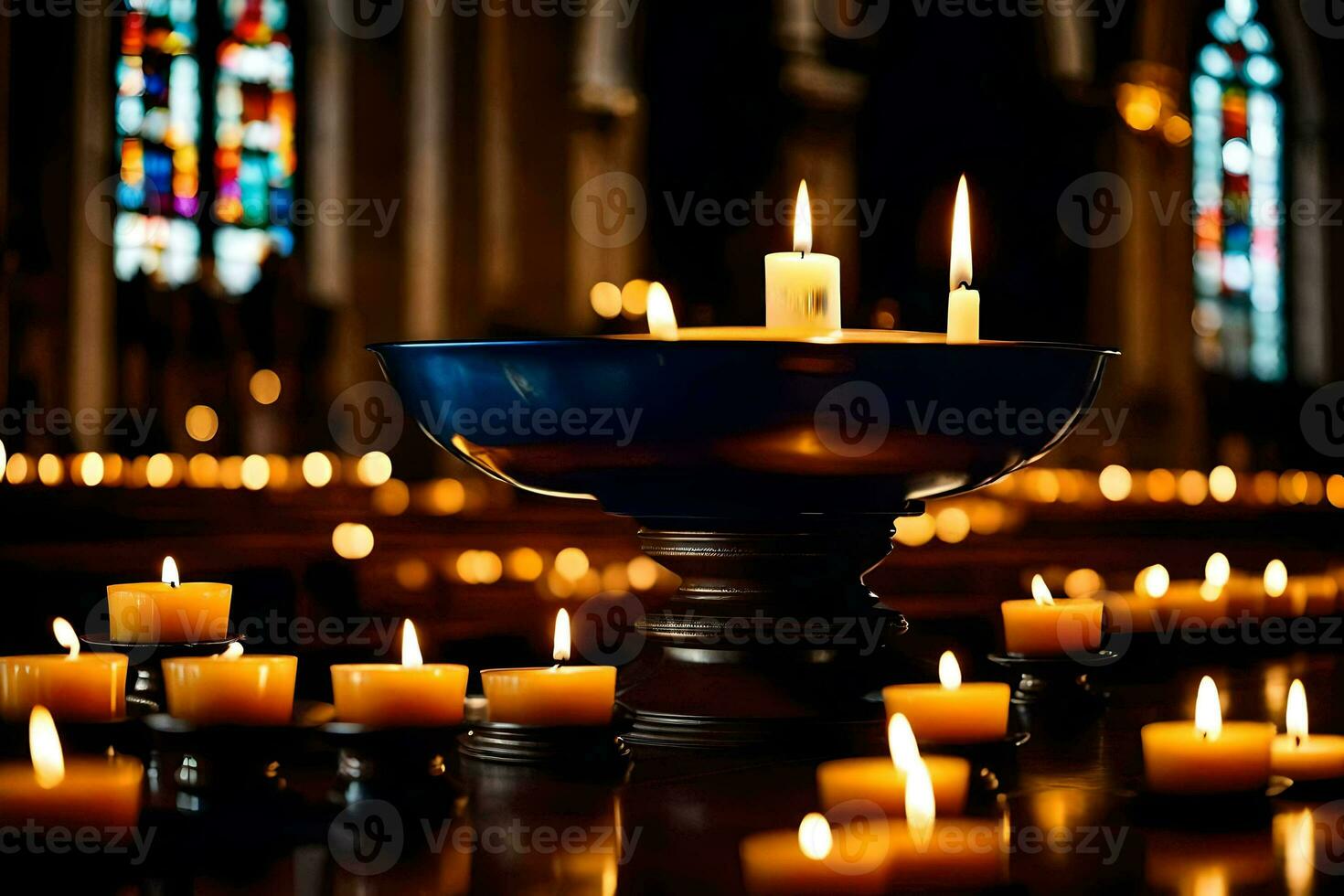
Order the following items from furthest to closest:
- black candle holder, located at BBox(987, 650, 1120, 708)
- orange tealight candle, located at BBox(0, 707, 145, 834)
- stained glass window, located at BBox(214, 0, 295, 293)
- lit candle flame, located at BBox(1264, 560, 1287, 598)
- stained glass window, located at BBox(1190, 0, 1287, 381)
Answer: stained glass window, located at BBox(1190, 0, 1287, 381), stained glass window, located at BBox(214, 0, 295, 293), lit candle flame, located at BBox(1264, 560, 1287, 598), black candle holder, located at BBox(987, 650, 1120, 708), orange tealight candle, located at BBox(0, 707, 145, 834)

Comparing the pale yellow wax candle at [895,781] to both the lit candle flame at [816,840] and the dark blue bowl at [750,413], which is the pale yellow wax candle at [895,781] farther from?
the dark blue bowl at [750,413]

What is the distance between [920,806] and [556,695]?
0.42 meters

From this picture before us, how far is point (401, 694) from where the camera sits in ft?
3.72

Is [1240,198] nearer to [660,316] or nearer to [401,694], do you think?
[660,316]

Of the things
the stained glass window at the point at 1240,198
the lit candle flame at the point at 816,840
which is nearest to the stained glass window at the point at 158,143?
the lit candle flame at the point at 816,840

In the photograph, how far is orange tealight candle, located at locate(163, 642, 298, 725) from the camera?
1127mm

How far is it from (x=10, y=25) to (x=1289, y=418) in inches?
403

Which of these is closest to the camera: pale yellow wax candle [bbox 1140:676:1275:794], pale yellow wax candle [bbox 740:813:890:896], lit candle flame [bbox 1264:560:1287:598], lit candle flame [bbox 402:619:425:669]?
pale yellow wax candle [bbox 740:813:890:896]

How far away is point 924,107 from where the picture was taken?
1149 cm

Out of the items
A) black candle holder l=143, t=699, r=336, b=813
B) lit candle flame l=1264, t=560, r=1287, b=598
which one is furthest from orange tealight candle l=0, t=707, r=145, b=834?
lit candle flame l=1264, t=560, r=1287, b=598

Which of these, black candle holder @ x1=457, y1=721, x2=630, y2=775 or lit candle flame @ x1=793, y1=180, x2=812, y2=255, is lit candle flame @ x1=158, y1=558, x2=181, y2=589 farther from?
lit candle flame @ x1=793, y1=180, x2=812, y2=255

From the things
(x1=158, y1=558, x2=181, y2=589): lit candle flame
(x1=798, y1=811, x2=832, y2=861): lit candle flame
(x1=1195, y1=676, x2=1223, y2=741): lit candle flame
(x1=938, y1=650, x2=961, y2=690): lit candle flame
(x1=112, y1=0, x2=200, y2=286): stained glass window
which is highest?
(x1=112, y1=0, x2=200, y2=286): stained glass window

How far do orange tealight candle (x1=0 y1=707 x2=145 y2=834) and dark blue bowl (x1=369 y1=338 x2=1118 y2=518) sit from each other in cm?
48

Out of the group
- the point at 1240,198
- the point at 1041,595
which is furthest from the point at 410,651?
the point at 1240,198
